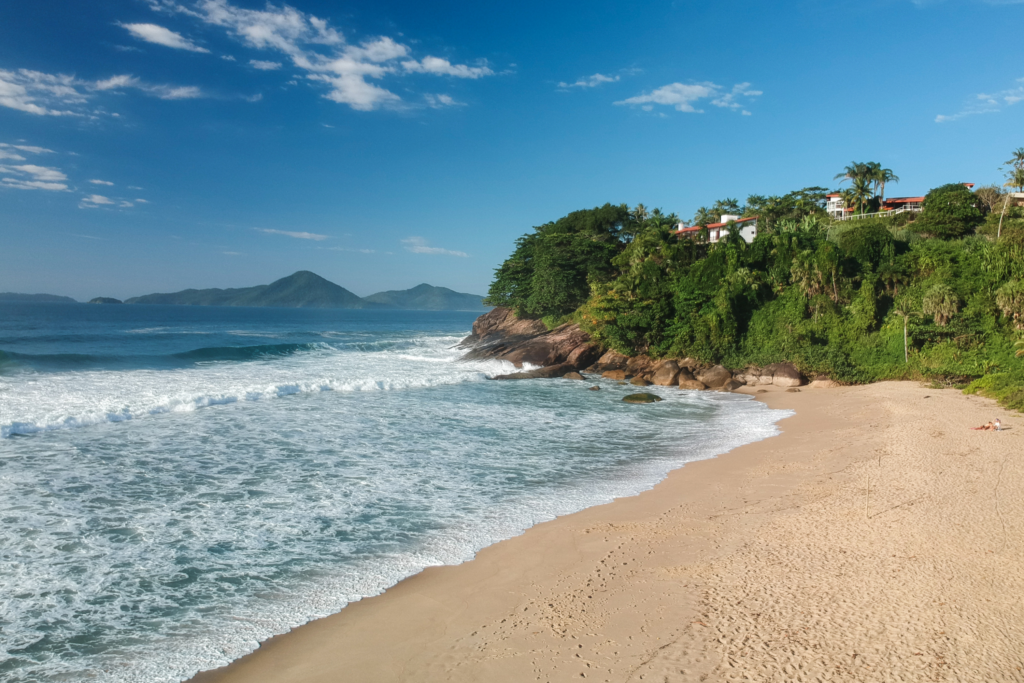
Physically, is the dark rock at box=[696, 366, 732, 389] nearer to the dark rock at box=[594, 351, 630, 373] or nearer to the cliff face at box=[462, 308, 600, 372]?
the dark rock at box=[594, 351, 630, 373]

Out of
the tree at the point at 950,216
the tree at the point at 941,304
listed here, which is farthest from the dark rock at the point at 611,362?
the tree at the point at 950,216

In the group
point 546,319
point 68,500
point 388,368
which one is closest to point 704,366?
point 546,319

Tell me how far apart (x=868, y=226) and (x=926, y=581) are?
3248cm

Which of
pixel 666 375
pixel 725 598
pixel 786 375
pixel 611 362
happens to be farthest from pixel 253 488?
pixel 786 375

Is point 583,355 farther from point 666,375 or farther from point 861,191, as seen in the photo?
point 861,191

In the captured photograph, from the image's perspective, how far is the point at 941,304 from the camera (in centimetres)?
2819

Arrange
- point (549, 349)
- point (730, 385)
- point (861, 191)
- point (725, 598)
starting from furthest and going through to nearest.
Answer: point (861, 191), point (549, 349), point (730, 385), point (725, 598)

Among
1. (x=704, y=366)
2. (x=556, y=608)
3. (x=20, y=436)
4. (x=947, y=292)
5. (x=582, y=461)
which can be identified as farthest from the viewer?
(x=704, y=366)

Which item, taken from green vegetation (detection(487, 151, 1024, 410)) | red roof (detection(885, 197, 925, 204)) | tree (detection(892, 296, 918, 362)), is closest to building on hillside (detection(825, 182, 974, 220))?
red roof (detection(885, 197, 925, 204))

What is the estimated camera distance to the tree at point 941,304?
28.0 metres

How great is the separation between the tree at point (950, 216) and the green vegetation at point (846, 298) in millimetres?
85

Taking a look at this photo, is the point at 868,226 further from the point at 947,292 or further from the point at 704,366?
the point at 704,366

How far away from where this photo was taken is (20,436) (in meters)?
16.4

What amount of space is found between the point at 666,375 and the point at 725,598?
79.9ft
